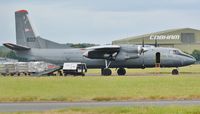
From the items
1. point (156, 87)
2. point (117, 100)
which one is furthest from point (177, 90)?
point (117, 100)

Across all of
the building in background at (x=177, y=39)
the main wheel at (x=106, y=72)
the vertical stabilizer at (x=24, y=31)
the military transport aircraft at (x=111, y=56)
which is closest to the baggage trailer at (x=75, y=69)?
the main wheel at (x=106, y=72)

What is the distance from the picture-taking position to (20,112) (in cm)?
2280

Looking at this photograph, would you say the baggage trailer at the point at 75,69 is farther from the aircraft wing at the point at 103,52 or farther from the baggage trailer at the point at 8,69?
the baggage trailer at the point at 8,69

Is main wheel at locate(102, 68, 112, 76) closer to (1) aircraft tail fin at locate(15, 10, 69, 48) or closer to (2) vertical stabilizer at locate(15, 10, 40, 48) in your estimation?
(1) aircraft tail fin at locate(15, 10, 69, 48)

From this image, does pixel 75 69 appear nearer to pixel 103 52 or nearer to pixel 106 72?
pixel 106 72

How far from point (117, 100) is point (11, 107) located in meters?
6.70

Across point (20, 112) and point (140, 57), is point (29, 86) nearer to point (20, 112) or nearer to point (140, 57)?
point (20, 112)

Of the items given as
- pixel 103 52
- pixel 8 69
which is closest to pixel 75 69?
pixel 103 52

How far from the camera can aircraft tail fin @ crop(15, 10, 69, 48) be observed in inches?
2581

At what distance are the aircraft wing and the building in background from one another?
97.6m

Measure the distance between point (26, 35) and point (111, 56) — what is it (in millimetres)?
13744

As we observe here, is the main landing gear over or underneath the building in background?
underneath

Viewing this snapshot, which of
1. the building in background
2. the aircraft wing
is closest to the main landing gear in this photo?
the aircraft wing

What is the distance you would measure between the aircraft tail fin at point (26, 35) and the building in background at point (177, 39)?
9011cm
